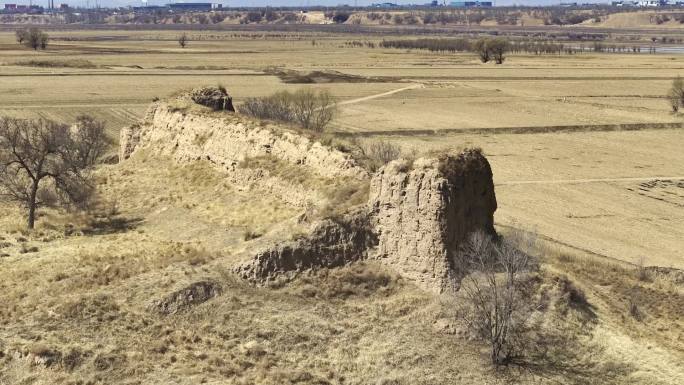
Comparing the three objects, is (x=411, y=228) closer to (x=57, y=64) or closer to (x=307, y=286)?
(x=307, y=286)

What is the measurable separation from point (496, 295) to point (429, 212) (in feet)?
11.0

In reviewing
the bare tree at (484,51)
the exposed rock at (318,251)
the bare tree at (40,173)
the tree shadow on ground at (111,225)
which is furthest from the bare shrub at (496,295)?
the bare tree at (484,51)

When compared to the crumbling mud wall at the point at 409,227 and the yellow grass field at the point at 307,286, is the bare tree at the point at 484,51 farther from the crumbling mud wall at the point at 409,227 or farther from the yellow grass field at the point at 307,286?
the crumbling mud wall at the point at 409,227

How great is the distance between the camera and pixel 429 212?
23.3 m

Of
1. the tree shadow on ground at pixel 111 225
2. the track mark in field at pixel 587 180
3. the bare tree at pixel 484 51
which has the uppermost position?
the bare tree at pixel 484 51

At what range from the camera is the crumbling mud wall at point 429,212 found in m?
23.1

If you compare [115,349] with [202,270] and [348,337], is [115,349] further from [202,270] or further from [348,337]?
[348,337]

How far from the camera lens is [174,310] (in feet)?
73.8

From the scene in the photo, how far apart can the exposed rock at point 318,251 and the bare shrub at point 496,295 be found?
10.4ft

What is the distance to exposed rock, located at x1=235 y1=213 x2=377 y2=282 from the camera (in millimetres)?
23906

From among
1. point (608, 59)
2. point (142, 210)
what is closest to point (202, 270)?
point (142, 210)

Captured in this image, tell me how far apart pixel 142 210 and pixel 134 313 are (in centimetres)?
1287

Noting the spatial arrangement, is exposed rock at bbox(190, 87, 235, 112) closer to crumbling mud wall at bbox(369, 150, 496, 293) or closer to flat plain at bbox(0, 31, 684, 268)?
flat plain at bbox(0, 31, 684, 268)

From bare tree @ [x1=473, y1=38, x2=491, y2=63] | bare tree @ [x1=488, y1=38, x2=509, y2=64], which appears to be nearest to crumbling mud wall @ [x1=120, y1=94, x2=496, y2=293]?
bare tree @ [x1=488, y1=38, x2=509, y2=64]
